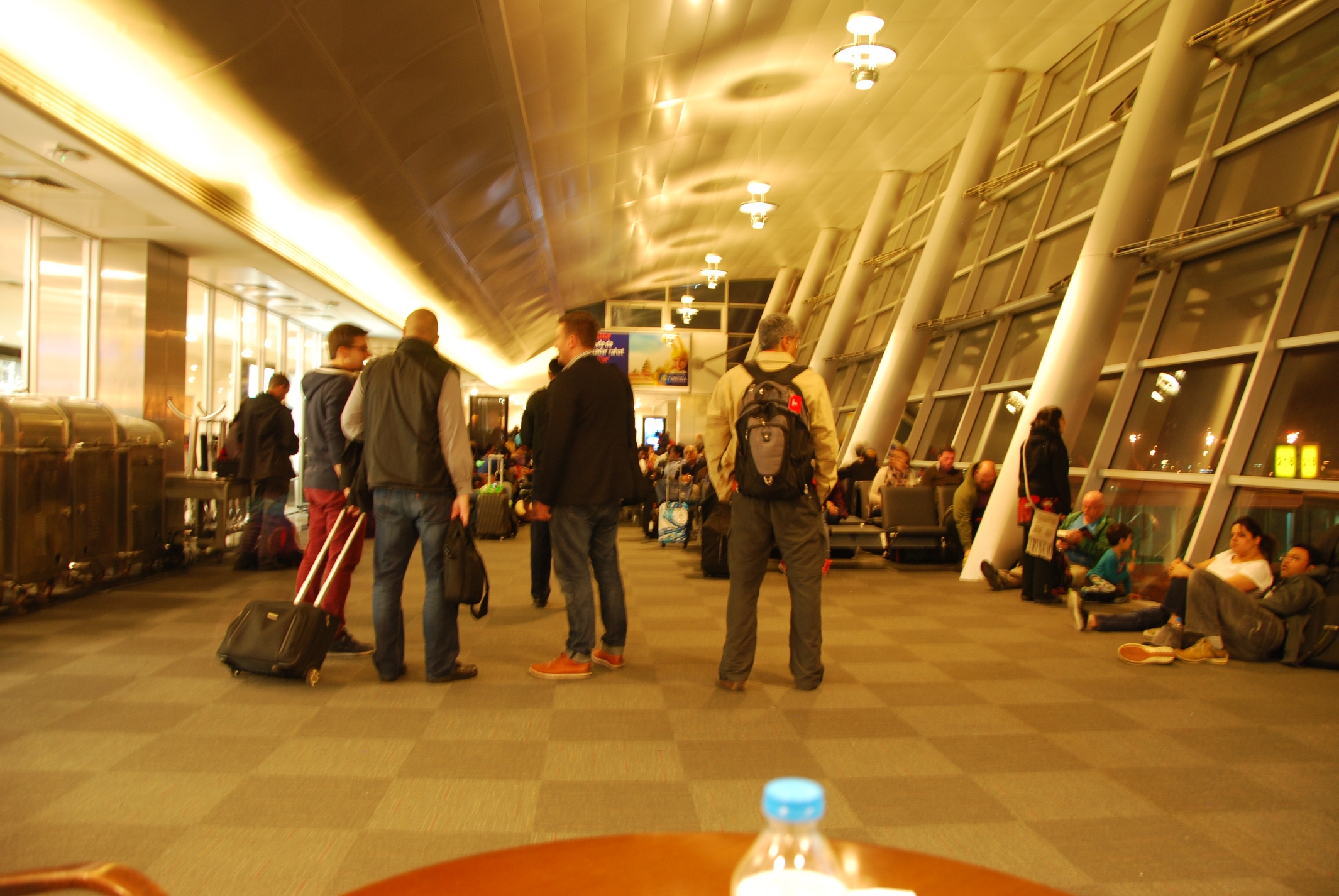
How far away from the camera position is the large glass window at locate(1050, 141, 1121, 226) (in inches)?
418

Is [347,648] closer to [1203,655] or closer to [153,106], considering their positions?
[153,106]

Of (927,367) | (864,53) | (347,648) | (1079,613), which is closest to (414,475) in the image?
(347,648)

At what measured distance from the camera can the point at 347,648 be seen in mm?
5098

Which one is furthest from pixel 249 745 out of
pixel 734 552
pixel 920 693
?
pixel 920 693

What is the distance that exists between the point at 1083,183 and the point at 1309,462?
586 centimetres

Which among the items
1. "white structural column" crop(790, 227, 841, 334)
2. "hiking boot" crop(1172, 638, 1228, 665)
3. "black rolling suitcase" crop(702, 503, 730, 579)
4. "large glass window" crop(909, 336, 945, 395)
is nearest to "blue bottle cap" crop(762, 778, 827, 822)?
"hiking boot" crop(1172, 638, 1228, 665)

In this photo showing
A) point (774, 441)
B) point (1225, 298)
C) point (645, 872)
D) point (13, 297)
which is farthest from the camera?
point (13, 297)

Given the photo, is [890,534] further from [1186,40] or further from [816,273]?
[816,273]

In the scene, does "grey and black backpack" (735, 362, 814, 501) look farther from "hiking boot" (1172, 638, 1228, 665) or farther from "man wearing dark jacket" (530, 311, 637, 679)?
"hiking boot" (1172, 638, 1228, 665)

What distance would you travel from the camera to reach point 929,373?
1422 centimetres

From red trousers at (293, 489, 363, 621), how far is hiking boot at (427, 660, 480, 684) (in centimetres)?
79

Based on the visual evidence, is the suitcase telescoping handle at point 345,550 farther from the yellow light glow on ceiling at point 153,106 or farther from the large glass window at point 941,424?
the large glass window at point 941,424

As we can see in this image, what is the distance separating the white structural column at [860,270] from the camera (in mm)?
17344

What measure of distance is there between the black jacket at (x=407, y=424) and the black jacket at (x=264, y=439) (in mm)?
4329
